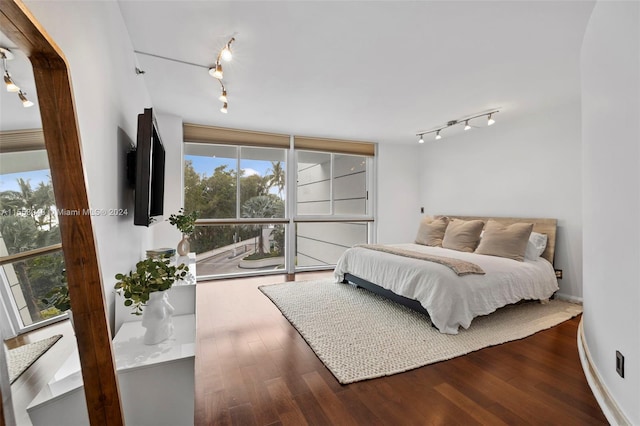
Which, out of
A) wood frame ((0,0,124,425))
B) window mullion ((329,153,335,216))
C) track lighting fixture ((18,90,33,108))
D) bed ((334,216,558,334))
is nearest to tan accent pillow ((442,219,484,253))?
bed ((334,216,558,334))

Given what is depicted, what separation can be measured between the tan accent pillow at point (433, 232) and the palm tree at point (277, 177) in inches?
95.3

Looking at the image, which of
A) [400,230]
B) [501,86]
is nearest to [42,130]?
[501,86]

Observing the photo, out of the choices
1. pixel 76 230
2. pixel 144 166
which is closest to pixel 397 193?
pixel 144 166

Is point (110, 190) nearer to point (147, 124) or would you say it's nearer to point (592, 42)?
point (147, 124)

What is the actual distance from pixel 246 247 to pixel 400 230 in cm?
293

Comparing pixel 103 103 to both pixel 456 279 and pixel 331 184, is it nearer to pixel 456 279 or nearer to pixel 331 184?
pixel 456 279

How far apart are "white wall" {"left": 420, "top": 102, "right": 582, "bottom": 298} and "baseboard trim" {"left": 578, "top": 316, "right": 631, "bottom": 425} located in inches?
74.3

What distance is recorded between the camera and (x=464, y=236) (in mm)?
4180

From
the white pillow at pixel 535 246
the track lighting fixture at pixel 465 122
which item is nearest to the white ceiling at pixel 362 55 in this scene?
the track lighting fixture at pixel 465 122

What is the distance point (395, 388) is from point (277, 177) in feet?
12.8

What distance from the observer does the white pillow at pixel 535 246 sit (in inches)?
144

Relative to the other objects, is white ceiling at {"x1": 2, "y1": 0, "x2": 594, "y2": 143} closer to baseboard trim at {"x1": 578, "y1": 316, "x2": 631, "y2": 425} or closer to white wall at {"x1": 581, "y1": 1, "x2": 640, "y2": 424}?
white wall at {"x1": 581, "y1": 1, "x2": 640, "y2": 424}

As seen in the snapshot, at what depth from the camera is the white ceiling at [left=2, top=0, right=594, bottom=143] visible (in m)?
1.96

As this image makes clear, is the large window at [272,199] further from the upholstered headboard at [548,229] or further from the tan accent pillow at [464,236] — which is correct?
the upholstered headboard at [548,229]
